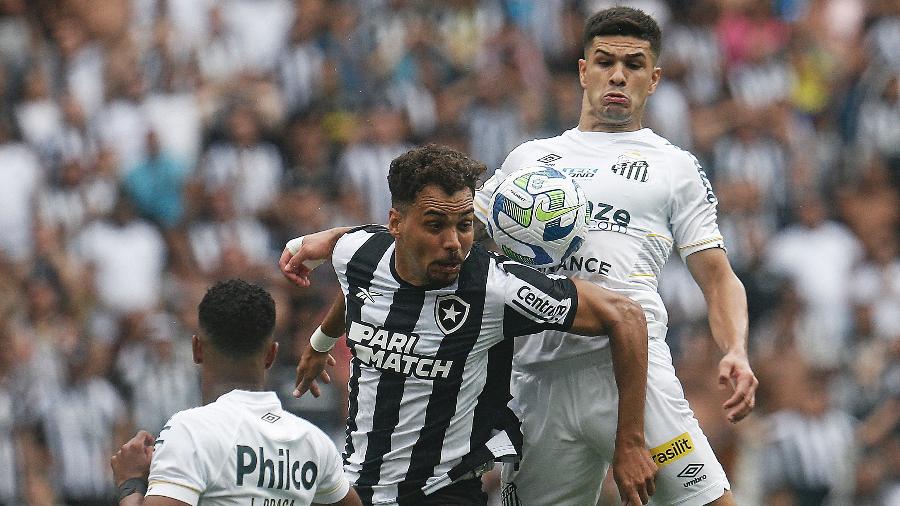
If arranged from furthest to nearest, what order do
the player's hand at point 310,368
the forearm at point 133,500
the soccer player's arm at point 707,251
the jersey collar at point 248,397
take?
the player's hand at point 310,368 < the soccer player's arm at point 707,251 < the forearm at point 133,500 < the jersey collar at point 248,397

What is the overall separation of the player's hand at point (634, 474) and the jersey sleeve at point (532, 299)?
581 millimetres

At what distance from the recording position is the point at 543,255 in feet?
22.5

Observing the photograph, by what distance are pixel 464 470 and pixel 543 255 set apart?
976mm

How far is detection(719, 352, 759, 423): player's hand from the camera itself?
6629 mm

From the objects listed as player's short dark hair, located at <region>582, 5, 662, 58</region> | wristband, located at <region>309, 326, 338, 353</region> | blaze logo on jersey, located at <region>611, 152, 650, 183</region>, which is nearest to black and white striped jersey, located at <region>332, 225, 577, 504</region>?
wristband, located at <region>309, 326, 338, 353</region>

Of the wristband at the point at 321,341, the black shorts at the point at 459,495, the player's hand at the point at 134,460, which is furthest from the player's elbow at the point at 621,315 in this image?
the player's hand at the point at 134,460

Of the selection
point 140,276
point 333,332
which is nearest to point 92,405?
point 140,276

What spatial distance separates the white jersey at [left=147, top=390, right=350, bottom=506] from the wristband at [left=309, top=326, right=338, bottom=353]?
1.41m

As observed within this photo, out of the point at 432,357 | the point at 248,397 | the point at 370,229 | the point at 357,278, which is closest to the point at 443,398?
→ the point at 432,357

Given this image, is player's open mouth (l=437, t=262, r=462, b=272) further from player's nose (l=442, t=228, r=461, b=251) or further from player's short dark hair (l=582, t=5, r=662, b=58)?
player's short dark hair (l=582, t=5, r=662, b=58)

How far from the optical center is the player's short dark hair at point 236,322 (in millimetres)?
6047

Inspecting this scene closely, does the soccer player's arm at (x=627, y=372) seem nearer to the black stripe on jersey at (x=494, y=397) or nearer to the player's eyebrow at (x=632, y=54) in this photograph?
the black stripe on jersey at (x=494, y=397)

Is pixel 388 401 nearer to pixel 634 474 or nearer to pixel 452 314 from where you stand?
pixel 452 314

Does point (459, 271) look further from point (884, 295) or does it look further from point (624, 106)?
point (884, 295)
